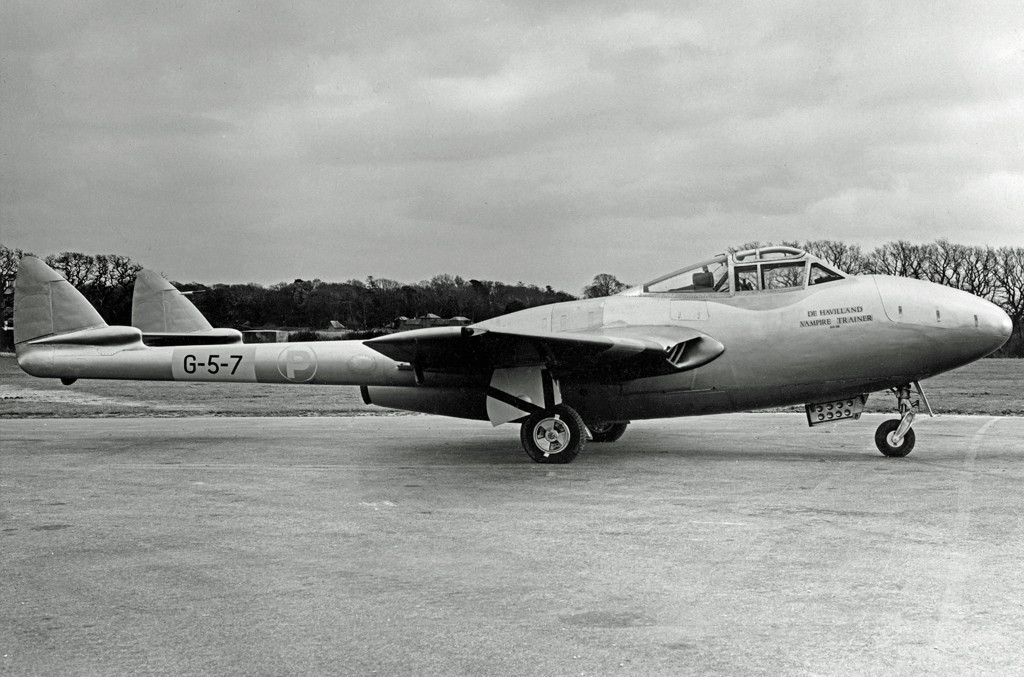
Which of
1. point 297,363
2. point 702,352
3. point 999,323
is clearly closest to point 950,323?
point 999,323

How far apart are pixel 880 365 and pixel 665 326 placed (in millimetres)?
2663

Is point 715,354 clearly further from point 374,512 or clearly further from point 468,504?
point 374,512

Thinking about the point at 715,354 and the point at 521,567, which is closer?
the point at 521,567

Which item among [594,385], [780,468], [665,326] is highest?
[665,326]

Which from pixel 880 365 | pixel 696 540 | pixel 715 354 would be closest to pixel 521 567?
pixel 696 540

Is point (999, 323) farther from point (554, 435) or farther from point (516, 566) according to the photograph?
point (516, 566)

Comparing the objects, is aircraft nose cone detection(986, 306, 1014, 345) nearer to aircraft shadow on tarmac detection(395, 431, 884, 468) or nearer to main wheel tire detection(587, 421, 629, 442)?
aircraft shadow on tarmac detection(395, 431, 884, 468)

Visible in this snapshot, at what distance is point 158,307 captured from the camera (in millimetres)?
21594

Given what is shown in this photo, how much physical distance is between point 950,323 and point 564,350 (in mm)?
4617

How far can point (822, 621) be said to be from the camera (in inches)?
175

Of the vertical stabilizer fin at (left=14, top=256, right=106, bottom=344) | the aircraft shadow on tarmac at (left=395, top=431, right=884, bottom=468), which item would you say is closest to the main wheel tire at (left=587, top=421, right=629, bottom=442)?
the aircraft shadow on tarmac at (left=395, top=431, right=884, bottom=468)

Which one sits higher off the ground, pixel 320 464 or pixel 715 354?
pixel 715 354

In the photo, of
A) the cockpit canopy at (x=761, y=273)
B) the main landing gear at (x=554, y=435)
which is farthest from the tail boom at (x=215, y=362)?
the cockpit canopy at (x=761, y=273)

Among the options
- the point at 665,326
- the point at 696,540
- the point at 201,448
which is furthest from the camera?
the point at 201,448
